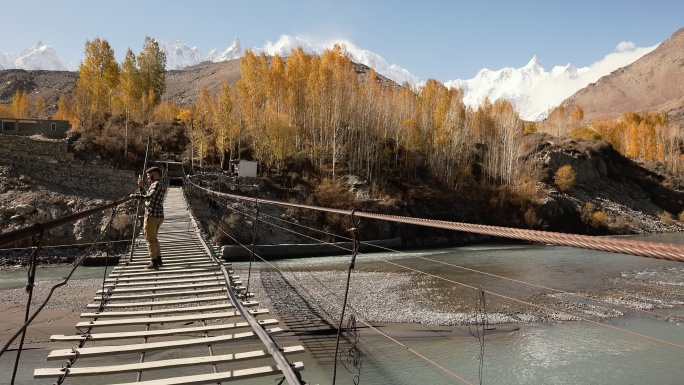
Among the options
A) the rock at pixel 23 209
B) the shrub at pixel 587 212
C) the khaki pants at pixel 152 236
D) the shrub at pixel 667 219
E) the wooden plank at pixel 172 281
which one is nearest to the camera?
the wooden plank at pixel 172 281

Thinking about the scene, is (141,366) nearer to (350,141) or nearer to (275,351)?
(275,351)

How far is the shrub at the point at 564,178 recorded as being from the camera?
4506cm

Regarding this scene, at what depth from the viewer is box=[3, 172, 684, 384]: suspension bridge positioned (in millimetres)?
2438

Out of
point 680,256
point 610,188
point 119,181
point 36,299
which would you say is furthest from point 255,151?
point 610,188

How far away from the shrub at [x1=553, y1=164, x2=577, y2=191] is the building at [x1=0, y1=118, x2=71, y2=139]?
1826 inches

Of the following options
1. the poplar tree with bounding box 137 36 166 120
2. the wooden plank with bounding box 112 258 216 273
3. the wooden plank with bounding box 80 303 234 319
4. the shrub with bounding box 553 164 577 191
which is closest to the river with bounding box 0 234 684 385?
the wooden plank with bounding box 112 258 216 273

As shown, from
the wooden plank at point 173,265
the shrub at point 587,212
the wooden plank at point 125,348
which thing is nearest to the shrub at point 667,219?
the shrub at point 587,212

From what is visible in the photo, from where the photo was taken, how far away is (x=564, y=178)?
45.4 metres

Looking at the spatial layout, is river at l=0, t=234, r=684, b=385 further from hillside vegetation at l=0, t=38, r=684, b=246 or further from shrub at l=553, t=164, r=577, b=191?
shrub at l=553, t=164, r=577, b=191

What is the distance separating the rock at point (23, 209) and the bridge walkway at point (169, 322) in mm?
14650

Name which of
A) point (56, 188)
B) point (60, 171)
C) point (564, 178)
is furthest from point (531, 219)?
point (60, 171)

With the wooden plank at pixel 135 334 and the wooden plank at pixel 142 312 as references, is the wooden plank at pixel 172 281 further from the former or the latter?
the wooden plank at pixel 135 334

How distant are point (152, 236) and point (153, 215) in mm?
488

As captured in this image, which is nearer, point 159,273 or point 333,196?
point 159,273
